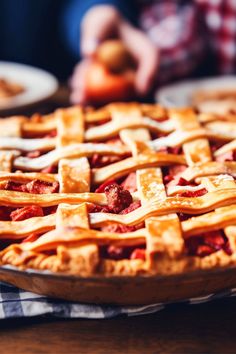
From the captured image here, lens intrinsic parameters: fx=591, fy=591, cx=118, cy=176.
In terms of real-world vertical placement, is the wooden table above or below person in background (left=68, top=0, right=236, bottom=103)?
below

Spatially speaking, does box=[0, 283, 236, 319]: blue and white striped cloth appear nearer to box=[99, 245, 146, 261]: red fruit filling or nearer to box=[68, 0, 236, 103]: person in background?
box=[99, 245, 146, 261]: red fruit filling

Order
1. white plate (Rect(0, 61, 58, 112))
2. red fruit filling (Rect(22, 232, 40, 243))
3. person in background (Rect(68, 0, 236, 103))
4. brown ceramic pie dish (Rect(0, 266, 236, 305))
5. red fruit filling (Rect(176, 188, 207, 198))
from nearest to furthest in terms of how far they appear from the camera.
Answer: brown ceramic pie dish (Rect(0, 266, 236, 305)), red fruit filling (Rect(22, 232, 40, 243)), red fruit filling (Rect(176, 188, 207, 198)), white plate (Rect(0, 61, 58, 112)), person in background (Rect(68, 0, 236, 103))

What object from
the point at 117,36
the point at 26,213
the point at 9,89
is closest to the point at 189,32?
the point at 117,36

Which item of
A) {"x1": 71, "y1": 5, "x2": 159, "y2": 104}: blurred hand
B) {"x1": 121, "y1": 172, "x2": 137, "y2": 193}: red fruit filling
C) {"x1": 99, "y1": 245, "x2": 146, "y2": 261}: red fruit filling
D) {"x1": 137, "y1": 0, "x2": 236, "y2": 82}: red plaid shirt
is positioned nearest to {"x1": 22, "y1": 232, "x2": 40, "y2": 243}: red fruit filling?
{"x1": 99, "y1": 245, "x2": 146, "y2": 261}: red fruit filling

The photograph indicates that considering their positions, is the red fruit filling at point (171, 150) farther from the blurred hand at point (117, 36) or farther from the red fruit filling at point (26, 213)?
the blurred hand at point (117, 36)

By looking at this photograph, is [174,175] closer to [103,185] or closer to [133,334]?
[103,185]

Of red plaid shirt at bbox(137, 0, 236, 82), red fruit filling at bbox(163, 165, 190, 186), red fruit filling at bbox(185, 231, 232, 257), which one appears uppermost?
red plaid shirt at bbox(137, 0, 236, 82)

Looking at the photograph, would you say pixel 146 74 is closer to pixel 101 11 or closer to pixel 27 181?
pixel 101 11
